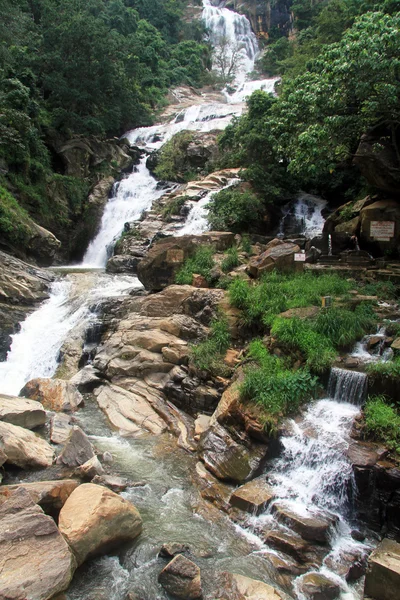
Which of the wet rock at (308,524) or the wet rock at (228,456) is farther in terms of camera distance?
Answer: the wet rock at (228,456)

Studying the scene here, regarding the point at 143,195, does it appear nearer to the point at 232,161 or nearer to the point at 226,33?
the point at 232,161

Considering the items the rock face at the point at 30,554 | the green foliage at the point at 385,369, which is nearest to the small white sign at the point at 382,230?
the green foliage at the point at 385,369

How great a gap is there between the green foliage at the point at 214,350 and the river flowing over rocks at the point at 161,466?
0.63 feet

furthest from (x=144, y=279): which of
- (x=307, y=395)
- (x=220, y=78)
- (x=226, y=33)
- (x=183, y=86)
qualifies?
(x=226, y=33)

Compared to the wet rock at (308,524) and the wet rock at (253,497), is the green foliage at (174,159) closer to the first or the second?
the wet rock at (253,497)

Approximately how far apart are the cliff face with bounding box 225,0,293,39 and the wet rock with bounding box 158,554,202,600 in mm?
56317

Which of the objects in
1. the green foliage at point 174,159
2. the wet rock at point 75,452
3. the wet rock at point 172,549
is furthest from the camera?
the green foliage at point 174,159

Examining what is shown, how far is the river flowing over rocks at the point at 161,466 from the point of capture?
4.85 meters

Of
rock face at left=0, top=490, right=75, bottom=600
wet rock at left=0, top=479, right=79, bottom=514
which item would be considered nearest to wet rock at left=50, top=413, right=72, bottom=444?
wet rock at left=0, top=479, right=79, bottom=514

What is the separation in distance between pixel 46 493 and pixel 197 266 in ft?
28.1

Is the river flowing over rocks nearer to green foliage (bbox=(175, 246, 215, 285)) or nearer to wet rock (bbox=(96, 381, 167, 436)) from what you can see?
wet rock (bbox=(96, 381, 167, 436))

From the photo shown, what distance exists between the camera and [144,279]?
13586 millimetres

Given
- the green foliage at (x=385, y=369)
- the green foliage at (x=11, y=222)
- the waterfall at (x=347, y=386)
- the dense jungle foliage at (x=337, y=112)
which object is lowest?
the waterfall at (x=347, y=386)

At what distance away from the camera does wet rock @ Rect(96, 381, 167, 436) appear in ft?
29.2
